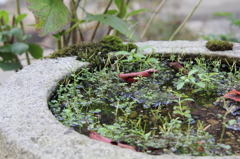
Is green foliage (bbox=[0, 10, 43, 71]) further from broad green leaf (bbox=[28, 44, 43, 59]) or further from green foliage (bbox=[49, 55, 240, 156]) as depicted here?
green foliage (bbox=[49, 55, 240, 156])

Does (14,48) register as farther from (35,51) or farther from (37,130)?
(37,130)

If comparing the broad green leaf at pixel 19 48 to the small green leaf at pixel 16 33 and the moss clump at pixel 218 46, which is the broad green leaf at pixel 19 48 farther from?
the moss clump at pixel 218 46

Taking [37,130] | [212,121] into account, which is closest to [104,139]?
[37,130]

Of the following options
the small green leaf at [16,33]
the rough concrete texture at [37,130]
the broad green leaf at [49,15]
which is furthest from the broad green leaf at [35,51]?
the rough concrete texture at [37,130]

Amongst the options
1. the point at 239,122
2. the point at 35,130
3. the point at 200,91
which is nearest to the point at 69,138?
the point at 35,130

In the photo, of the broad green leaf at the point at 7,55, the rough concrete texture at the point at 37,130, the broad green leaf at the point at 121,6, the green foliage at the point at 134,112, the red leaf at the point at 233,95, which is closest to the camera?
the rough concrete texture at the point at 37,130

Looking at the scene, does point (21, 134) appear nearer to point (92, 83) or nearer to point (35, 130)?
point (35, 130)
